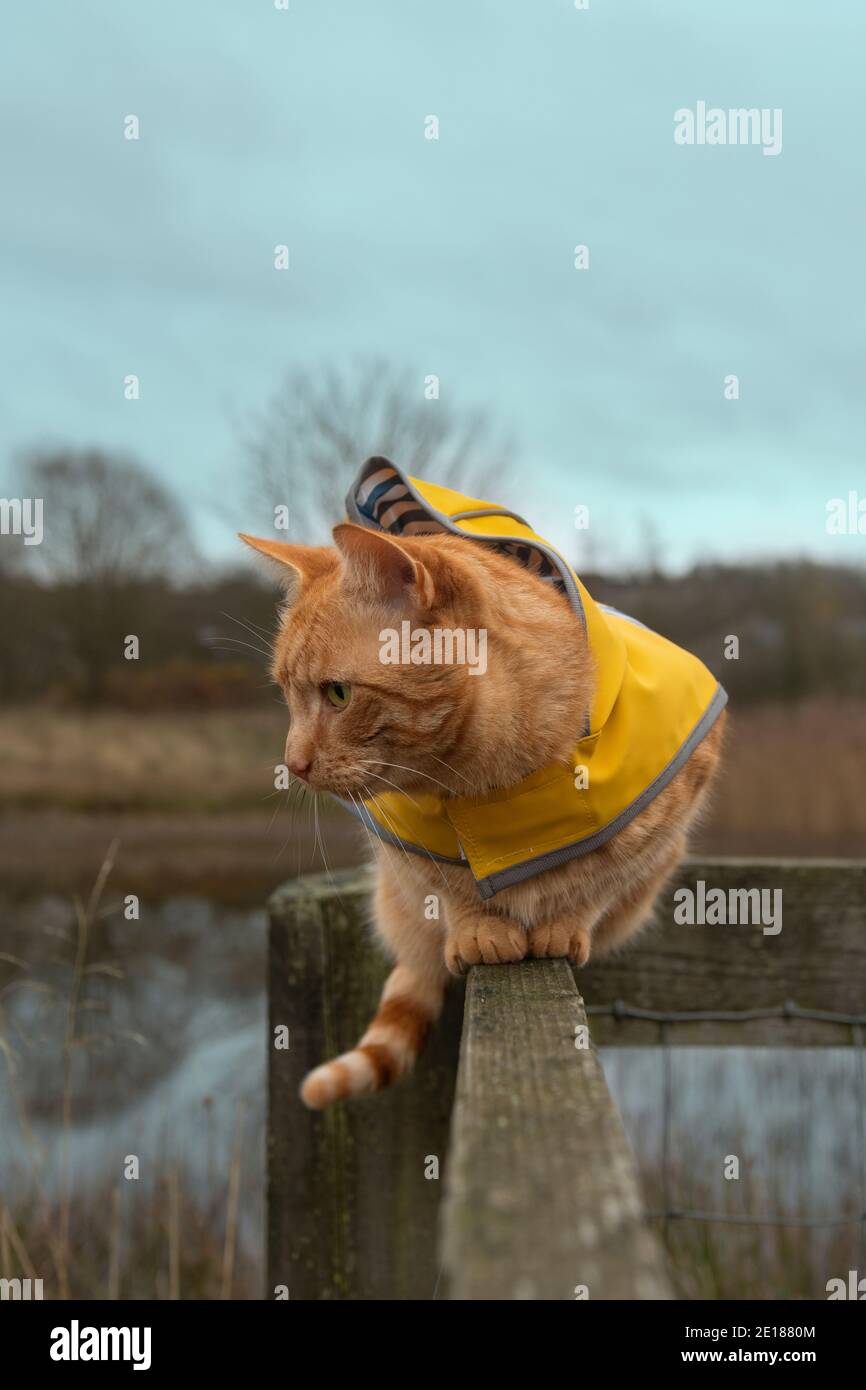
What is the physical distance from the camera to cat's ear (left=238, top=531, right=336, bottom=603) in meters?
2.06

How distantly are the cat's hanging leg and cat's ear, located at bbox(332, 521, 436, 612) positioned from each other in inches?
18.0

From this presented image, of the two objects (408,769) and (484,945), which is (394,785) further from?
(484,945)

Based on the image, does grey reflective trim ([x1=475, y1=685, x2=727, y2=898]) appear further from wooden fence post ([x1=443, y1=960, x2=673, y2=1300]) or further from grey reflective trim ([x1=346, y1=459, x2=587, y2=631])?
wooden fence post ([x1=443, y1=960, x2=673, y2=1300])

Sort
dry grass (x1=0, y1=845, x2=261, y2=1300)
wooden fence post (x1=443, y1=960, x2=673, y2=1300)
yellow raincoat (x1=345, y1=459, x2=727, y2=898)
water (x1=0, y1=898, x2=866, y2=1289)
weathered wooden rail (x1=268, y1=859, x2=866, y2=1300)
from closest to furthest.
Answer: wooden fence post (x1=443, y1=960, x2=673, y2=1300), yellow raincoat (x1=345, y1=459, x2=727, y2=898), weathered wooden rail (x1=268, y1=859, x2=866, y2=1300), dry grass (x1=0, y1=845, x2=261, y2=1300), water (x1=0, y1=898, x2=866, y2=1289)

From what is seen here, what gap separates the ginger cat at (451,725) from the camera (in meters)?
1.74

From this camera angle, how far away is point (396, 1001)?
199 centimetres

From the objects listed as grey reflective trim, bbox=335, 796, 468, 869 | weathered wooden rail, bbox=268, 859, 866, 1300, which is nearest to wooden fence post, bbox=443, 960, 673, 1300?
weathered wooden rail, bbox=268, 859, 866, 1300

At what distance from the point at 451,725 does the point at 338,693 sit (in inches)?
8.1

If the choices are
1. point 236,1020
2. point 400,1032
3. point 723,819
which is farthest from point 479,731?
point 723,819

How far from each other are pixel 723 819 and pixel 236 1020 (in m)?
3.77

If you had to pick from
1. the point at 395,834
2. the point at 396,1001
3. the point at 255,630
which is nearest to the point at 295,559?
the point at 255,630

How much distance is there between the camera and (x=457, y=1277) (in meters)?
0.67

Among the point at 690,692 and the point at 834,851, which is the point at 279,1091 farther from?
the point at 834,851
